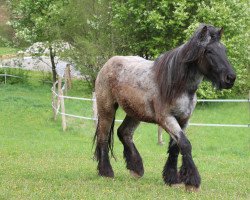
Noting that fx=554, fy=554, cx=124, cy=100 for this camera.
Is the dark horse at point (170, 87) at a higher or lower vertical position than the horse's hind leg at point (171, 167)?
higher

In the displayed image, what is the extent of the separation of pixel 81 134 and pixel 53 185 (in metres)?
10.4

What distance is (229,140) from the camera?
19.4 metres

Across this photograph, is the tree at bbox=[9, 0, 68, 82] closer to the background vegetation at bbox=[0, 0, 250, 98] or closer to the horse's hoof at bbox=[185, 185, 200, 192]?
the background vegetation at bbox=[0, 0, 250, 98]

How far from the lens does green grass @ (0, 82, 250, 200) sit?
795 centimetres

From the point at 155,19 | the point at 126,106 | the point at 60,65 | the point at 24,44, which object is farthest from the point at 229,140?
the point at 60,65

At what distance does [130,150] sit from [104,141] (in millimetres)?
Result: 498

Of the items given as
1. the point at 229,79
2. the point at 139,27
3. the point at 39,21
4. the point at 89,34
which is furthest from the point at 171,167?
the point at 39,21

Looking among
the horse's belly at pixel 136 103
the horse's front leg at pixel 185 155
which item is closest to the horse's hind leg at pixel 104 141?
the horse's belly at pixel 136 103

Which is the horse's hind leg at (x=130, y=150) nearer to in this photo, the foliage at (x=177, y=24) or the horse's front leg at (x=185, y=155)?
the horse's front leg at (x=185, y=155)

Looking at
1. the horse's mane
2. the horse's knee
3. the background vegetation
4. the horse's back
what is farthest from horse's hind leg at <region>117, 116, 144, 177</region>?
the background vegetation

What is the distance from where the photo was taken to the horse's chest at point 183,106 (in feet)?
26.6

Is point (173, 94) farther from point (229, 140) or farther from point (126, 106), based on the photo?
point (229, 140)

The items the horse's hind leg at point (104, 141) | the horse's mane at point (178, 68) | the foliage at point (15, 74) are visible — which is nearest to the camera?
the horse's mane at point (178, 68)

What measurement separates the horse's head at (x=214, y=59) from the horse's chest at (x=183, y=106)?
48 centimetres
